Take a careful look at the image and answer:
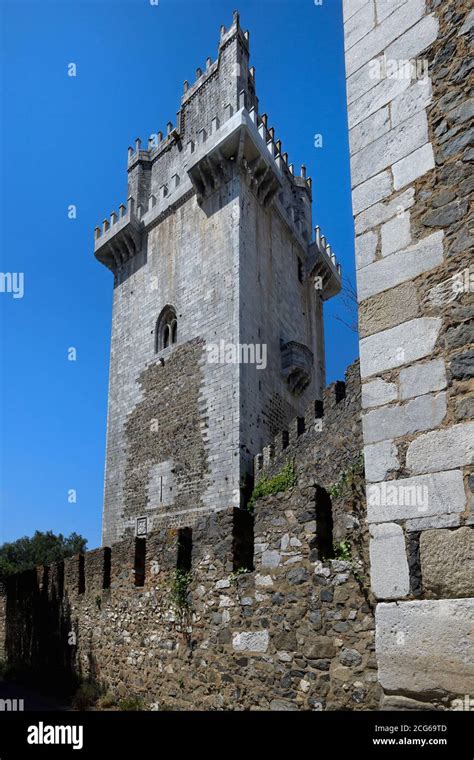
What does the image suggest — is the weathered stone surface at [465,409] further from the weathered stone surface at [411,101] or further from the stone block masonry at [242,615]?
the stone block masonry at [242,615]

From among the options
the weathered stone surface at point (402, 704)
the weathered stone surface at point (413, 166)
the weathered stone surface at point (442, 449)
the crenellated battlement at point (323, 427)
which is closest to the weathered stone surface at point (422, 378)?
the weathered stone surface at point (442, 449)

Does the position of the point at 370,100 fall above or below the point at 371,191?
above

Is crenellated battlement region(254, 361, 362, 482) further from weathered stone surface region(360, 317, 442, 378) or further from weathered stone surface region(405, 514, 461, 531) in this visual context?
weathered stone surface region(405, 514, 461, 531)

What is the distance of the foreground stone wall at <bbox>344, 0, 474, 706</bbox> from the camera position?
2.81m

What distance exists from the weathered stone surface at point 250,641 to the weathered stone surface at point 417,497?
322 centimetres

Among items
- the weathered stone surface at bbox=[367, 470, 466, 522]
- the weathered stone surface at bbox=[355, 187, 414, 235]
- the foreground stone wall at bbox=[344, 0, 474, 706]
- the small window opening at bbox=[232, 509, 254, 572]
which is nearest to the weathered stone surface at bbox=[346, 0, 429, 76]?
the foreground stone wall at bbox=[344, 0, 474, 706]

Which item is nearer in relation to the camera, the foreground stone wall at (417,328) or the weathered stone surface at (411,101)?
the foreground stone wall at (417,328)

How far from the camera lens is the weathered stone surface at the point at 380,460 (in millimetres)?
3166

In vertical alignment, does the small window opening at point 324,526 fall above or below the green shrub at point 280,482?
below

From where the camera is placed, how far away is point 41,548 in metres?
36.9

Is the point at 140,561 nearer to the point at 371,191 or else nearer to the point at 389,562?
the point at 389,562

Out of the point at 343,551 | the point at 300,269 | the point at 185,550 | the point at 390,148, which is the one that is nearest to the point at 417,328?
the point at 390,148

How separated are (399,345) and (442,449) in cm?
64

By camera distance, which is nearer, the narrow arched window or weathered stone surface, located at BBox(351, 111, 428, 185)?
weathered stone surface, located at BBox(351, 111, 428, 185)
